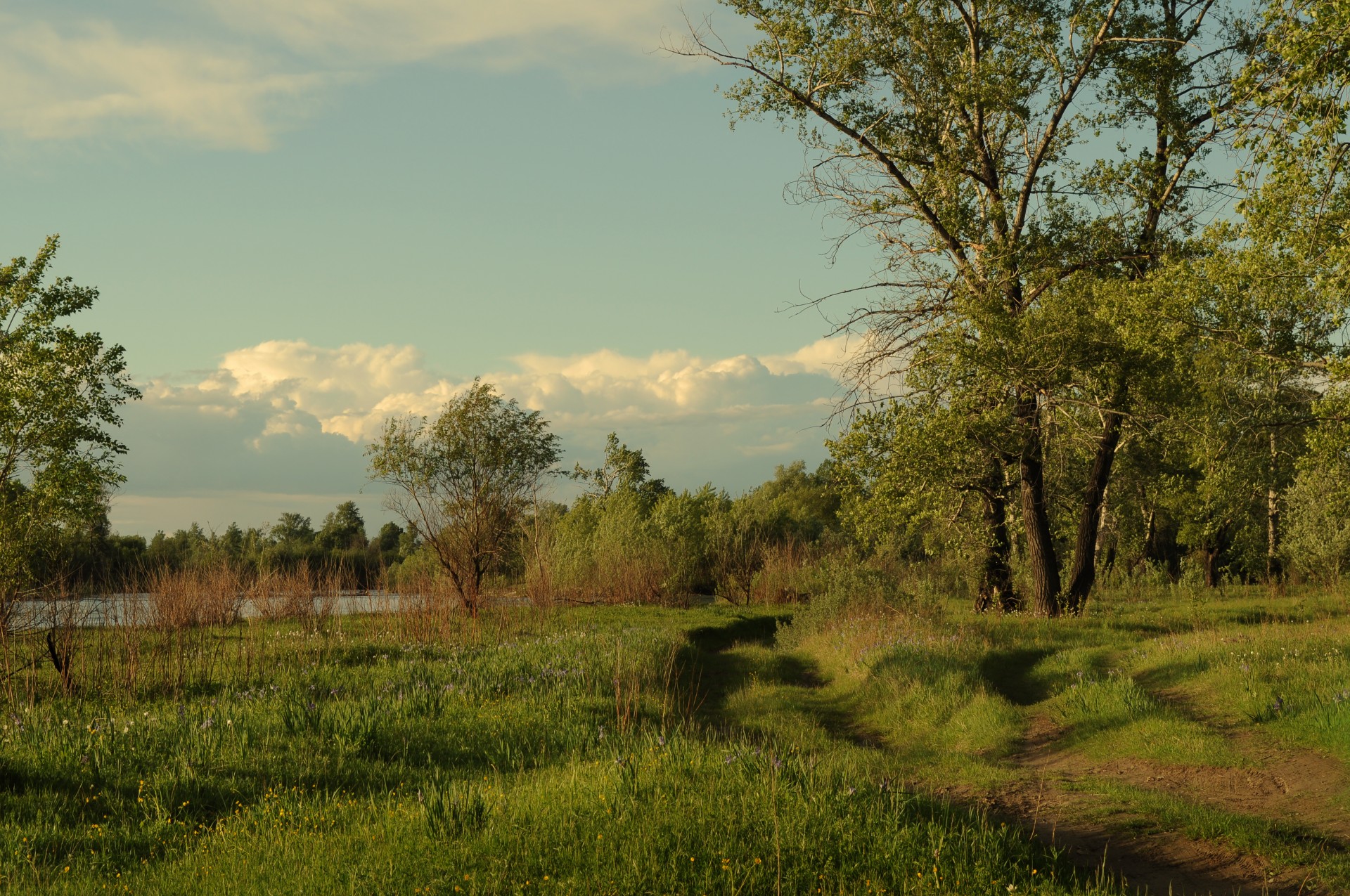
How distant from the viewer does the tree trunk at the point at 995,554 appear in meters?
21.1

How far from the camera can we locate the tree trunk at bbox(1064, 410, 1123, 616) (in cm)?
1983

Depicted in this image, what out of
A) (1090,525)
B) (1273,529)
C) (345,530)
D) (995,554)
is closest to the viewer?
(1090,525)

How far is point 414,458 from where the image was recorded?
3309 cm

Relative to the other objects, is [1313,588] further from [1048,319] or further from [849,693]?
[849,693]

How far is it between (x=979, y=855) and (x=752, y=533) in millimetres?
31274

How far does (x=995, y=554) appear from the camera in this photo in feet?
73.3

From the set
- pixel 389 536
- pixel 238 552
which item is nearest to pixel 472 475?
pixel 238 552

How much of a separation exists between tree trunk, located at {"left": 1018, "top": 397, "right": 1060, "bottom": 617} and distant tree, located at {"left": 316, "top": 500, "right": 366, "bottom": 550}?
60.1 meters

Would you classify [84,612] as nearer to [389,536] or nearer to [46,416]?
[46,416]

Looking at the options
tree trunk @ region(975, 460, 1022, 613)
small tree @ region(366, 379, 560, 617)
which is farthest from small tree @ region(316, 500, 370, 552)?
tree trunk @ region(975, 460, 1022, 613)

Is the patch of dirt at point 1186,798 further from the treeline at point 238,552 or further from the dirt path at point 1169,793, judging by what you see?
the treeline at point 238,552

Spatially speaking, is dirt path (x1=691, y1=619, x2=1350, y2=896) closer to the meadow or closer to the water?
the meadow

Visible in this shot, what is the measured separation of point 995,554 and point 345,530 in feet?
220

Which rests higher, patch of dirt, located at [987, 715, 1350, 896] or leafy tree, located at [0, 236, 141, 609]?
leafy tree, located at [0, 236, 141, 609]
